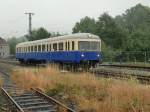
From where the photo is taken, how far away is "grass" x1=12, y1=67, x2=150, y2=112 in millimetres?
10172

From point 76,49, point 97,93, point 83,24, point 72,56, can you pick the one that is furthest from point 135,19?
point 97,93

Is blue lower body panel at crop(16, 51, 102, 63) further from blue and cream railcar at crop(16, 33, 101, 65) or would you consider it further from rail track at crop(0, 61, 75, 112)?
rail track at crop(0, 61, 75, 112)

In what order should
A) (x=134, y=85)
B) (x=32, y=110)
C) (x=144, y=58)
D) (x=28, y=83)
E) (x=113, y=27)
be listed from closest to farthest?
(x=32, y=110) < (x=134, y=85) < (x=28, y=83) < (x=144, y=58) < (x=113, y=27)

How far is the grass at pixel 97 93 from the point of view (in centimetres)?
1017

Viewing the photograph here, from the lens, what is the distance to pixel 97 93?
1336 cm

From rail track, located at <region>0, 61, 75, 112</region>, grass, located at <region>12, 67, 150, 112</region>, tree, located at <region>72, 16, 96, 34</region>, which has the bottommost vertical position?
rail track, located at <region>0, 61, 75, 112</region>

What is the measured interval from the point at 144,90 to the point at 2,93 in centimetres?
657

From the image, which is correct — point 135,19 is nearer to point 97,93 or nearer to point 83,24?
point 83,24

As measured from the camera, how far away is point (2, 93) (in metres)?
16.2

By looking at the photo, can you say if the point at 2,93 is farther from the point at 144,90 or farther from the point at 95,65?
the point at 95,65

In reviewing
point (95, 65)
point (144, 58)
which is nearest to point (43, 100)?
point (95, 65)

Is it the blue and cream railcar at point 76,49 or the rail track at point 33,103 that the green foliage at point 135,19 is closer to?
the blue and cream railcar at point 76,49

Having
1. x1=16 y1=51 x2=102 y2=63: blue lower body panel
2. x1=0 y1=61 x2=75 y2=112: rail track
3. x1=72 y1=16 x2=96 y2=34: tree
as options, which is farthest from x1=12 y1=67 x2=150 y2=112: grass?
x1=72 y1=16 x2=96 y2=34: tree

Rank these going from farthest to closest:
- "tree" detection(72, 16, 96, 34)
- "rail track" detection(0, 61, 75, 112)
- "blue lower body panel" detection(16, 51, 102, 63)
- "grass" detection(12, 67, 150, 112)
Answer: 1. "tree" detection(72, 16, 96, 34)
2. "blue lower body panel" detection(16, 51, 102, 63)
3. "rail track" detection(0, 61, 75, 112)
4. "grass" detection(12, 67, 150, 112)
